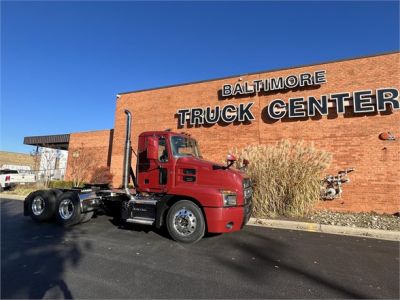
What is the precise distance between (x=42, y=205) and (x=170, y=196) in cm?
462

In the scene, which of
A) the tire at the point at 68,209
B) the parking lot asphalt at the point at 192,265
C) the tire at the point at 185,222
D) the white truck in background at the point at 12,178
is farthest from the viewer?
the white truck in background at the point at 12,178

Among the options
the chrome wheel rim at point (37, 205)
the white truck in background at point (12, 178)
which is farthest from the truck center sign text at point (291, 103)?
the white truck in background at point (12, 178)

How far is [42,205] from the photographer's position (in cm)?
887

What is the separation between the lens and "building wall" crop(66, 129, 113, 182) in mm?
19047

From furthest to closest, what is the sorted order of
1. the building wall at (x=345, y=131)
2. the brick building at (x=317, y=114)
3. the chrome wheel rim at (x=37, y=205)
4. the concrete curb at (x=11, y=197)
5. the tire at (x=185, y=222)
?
the concrete curb at (x=11, y=197) < the brick building at (x=317, y=114) < the building wall at (x=345, y=131) < the chrome wheel rim at (x=37, y=205) < the tire at (x=185, y=222)

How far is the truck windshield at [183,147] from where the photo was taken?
7.55 meters

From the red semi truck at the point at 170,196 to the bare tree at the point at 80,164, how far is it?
10.5 metres

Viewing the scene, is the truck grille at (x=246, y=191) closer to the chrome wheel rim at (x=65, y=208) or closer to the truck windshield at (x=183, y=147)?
the truck windshield at (x=183, y=147)

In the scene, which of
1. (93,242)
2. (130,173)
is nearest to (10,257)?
(93,242)

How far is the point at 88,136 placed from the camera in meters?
20.1

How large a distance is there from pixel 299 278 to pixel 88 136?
728 inches

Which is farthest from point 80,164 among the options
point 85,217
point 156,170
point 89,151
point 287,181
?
point 287,181

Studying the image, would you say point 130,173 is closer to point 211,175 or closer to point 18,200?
point 211,175

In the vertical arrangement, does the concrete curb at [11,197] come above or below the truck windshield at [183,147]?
below
